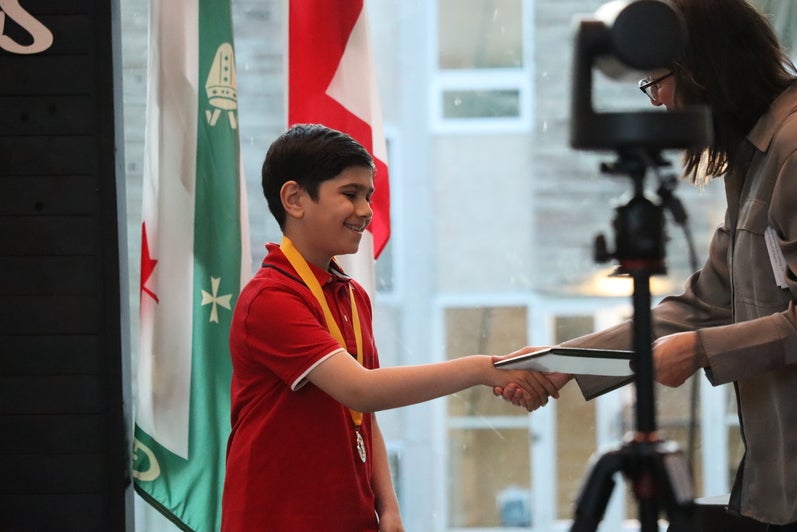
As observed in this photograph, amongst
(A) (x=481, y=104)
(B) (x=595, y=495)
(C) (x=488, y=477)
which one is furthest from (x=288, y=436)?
(A) (x=481, y=104)

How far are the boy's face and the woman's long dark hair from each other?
549 millimetres

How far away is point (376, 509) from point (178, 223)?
38.2 inches

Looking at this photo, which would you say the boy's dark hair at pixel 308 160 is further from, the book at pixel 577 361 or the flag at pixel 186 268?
the flag at pixel 186 268

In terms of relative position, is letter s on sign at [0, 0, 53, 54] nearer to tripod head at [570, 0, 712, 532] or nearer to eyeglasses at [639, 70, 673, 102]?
eyeglasses at [639, 70, 673, 102]

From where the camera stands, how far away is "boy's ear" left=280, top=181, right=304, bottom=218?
1762 millimetres

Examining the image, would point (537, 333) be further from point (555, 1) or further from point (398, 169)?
point (555, 1)

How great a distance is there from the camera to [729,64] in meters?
1.58

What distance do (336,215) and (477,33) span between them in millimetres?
1175

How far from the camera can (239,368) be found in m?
1.73

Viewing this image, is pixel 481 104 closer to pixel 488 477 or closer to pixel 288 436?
pixel 488 477

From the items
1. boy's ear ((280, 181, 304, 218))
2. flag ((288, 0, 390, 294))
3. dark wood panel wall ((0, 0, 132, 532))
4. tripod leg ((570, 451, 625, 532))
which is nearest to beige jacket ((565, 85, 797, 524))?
tripod leg ((570, 451, 625, 532))

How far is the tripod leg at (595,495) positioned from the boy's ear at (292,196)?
0.77 meters

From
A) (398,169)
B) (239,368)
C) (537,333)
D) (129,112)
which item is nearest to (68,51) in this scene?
(129,112)

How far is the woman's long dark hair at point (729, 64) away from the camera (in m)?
1.58
